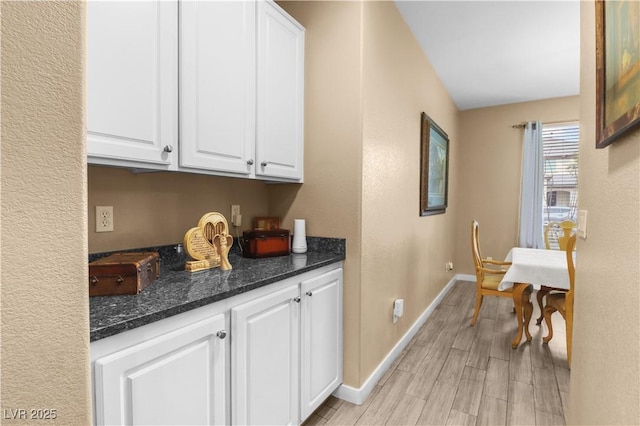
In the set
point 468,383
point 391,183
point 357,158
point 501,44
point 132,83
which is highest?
point 501,44

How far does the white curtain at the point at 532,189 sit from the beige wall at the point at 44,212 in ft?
16.9

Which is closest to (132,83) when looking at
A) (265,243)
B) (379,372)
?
(265,243)

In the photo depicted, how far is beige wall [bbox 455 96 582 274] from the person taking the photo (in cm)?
471

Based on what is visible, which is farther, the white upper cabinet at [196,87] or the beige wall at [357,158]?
the beige wall at [357,158]

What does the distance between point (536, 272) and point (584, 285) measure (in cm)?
150

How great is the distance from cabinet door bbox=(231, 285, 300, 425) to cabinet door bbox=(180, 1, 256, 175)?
2.21ft

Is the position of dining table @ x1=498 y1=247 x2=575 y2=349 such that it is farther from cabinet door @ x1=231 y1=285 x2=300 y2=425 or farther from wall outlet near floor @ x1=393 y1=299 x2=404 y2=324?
cabinet door @ x1=231 y1=285 x2=300 y2=425

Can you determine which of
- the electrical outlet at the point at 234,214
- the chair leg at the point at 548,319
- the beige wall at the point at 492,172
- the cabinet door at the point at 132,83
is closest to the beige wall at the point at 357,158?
the electrical outlet at the point at 234,214

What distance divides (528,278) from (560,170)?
8.69 feet

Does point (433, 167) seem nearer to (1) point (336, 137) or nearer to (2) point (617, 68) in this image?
(1) point (336, 137)

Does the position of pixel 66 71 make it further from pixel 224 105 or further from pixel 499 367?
pixel 499 367

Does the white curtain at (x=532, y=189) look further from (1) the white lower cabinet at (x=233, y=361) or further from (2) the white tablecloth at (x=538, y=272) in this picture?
(1) the white lower cabinet at (x=233, y=361)

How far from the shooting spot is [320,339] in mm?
1802

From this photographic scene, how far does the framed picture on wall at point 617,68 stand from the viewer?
78cm
